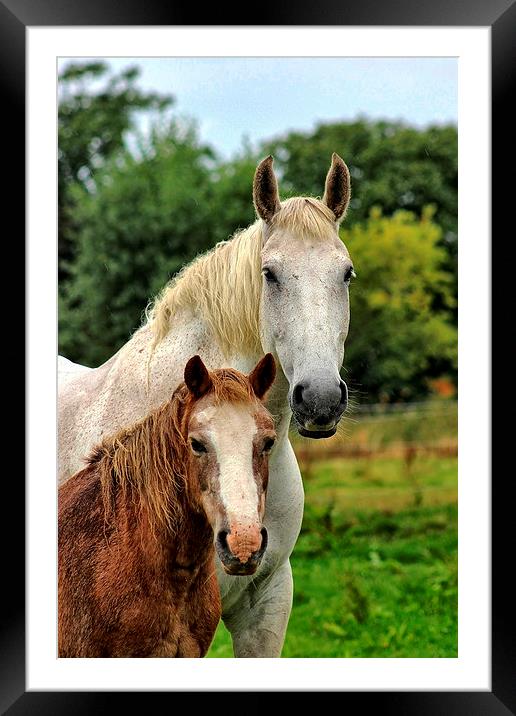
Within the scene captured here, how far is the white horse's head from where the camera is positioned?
2.69 metres

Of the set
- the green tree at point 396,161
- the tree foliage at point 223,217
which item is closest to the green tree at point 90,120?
the tree foliage at point 223,217

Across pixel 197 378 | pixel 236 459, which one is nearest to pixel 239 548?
pixel 236 459

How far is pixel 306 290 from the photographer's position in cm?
286

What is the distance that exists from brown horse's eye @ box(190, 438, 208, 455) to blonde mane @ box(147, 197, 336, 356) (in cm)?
70

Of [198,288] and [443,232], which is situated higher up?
[443,232]

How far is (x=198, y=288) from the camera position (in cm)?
321

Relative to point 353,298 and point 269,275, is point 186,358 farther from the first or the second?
point 353,298

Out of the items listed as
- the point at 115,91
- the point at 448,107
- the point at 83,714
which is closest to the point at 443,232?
the point at 448,107

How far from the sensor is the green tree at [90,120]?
10078mm

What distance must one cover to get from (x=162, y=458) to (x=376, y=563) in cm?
462

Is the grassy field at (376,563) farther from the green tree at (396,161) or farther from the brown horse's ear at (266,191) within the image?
the green tree at (396,161)

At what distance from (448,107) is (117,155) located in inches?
219

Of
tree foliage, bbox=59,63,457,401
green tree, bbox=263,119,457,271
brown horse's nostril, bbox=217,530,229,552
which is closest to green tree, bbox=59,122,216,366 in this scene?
tree foliage, bbox=59,63,457,401
